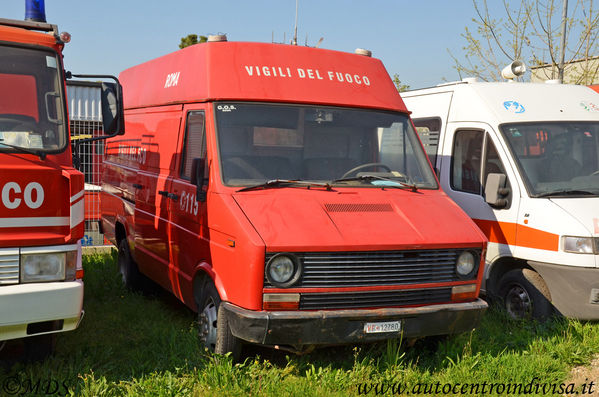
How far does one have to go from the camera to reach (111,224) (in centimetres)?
873

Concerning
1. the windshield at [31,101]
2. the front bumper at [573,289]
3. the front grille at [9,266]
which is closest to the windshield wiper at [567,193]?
the front bumper at [573,289]

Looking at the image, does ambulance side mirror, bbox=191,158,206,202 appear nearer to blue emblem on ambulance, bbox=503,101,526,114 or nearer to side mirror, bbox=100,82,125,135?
side mirror, bbox=100,82,125,135

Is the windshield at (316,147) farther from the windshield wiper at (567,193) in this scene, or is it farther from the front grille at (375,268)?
the windshield wiper at (567,193)

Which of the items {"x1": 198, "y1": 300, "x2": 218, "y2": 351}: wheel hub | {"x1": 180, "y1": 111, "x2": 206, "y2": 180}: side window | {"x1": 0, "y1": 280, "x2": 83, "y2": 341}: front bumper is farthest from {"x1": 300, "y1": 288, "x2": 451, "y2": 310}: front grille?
{"x1": 180, "y1": 111, "x2": 206, "y2": 180}: side window

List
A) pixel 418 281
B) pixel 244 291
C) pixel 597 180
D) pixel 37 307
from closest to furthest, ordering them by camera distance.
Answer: pixel 37 307
pixel 244 291
pixel 418 281
pixel 597 180

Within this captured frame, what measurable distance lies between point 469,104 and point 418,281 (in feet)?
10.7

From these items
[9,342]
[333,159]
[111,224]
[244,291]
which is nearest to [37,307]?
[244,291]

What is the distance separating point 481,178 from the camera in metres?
7.27

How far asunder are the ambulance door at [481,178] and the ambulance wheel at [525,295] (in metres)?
0.27

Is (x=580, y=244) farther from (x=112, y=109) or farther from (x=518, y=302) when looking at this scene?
(x=112, y=109)

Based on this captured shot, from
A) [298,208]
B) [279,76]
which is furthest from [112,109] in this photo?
[298,208]

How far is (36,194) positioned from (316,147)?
240 cm

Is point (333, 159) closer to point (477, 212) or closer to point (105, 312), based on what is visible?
point (477, 212)

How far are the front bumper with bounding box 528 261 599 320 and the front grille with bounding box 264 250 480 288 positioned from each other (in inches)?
65.6
